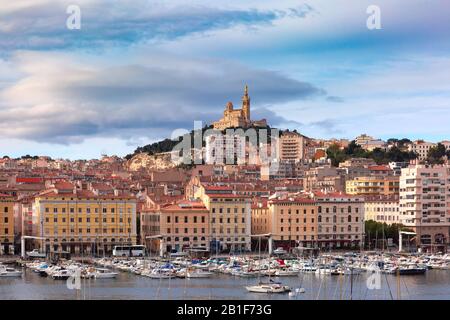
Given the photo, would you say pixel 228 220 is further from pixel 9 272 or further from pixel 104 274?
pixel 9 272

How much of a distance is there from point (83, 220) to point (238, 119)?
47674 millimetres

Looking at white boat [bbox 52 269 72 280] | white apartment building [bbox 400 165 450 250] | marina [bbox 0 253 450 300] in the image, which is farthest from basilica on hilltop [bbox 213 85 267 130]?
white boat [bbox 52 269 72 280]

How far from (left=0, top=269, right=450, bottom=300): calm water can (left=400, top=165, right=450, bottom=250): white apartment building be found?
10.3 meters

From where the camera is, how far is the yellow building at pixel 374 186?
4378 centimetres

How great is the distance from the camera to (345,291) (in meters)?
20.0

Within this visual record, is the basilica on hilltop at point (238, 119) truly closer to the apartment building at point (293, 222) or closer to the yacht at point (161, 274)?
the apartment building at point (293, 222)

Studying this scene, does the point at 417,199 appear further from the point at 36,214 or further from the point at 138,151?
the point at 138,151

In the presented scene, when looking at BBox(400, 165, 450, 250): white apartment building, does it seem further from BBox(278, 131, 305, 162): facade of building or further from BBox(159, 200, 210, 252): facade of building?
BBox(278, 131, 305, 162): facade of building

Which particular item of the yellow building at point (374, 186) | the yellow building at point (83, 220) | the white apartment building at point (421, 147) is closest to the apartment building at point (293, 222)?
the yellow building at point (83, 220)

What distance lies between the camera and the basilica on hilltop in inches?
3073

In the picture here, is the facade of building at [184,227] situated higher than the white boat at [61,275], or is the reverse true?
the facade of building at [184,227]

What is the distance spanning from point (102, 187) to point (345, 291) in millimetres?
15627

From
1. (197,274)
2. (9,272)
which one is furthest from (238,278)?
(9,272)

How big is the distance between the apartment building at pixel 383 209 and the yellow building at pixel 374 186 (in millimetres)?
3145
